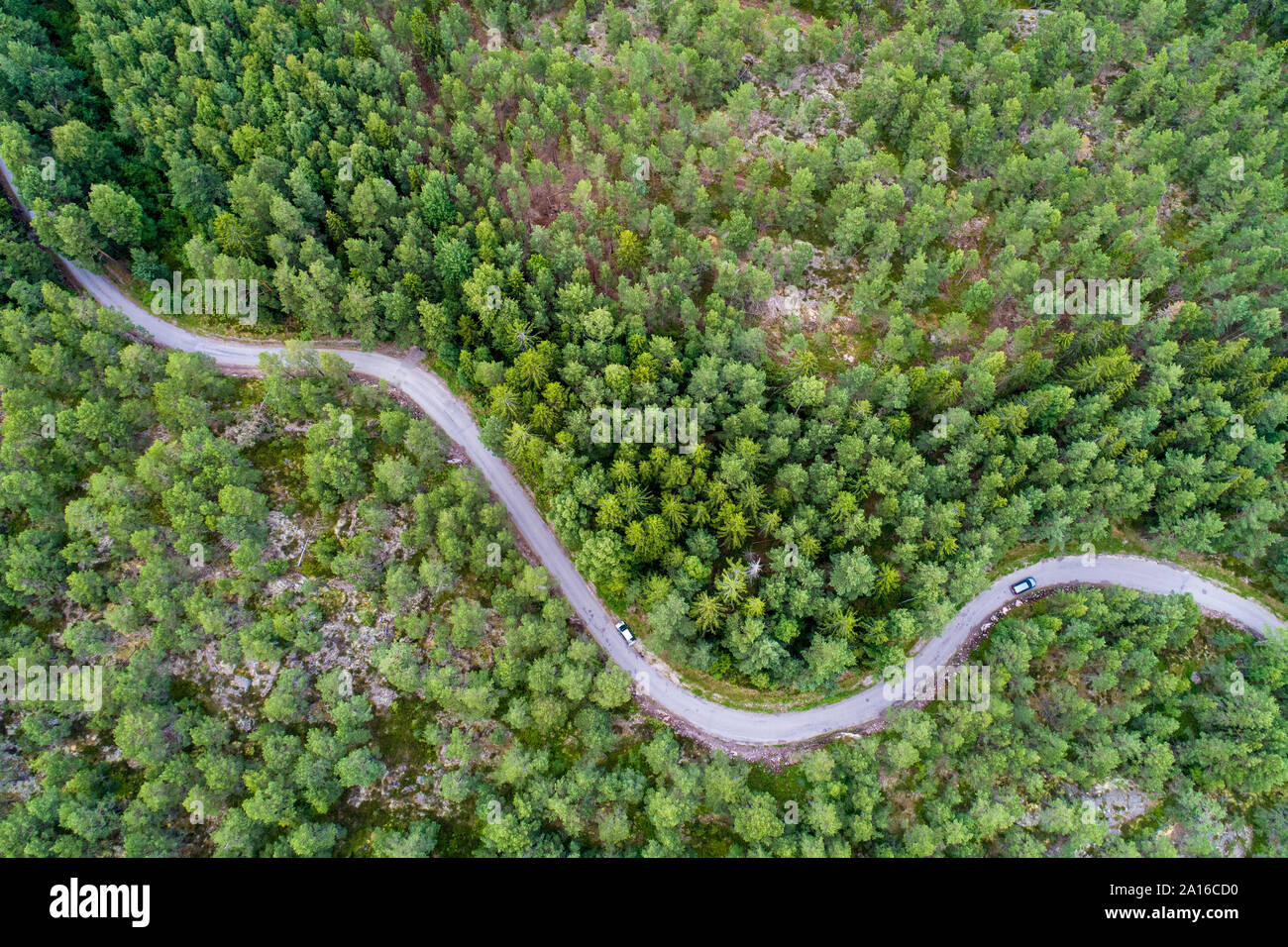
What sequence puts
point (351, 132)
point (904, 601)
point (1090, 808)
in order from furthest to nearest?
1. point (351, 132)
2. point (904, 601)
3. point (1090, 808)

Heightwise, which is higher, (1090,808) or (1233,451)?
(1233,451)

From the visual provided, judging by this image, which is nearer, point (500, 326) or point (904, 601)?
point (904, 601)

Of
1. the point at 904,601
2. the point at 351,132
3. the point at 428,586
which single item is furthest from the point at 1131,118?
the point at 428,586

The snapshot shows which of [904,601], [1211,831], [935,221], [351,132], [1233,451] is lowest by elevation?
[1211,831]

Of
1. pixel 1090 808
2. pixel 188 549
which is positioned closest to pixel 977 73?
pixel 1090 808

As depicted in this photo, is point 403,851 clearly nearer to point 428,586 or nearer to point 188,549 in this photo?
point 428,586

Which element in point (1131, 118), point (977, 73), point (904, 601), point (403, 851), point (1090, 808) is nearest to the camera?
point (403, 851)
